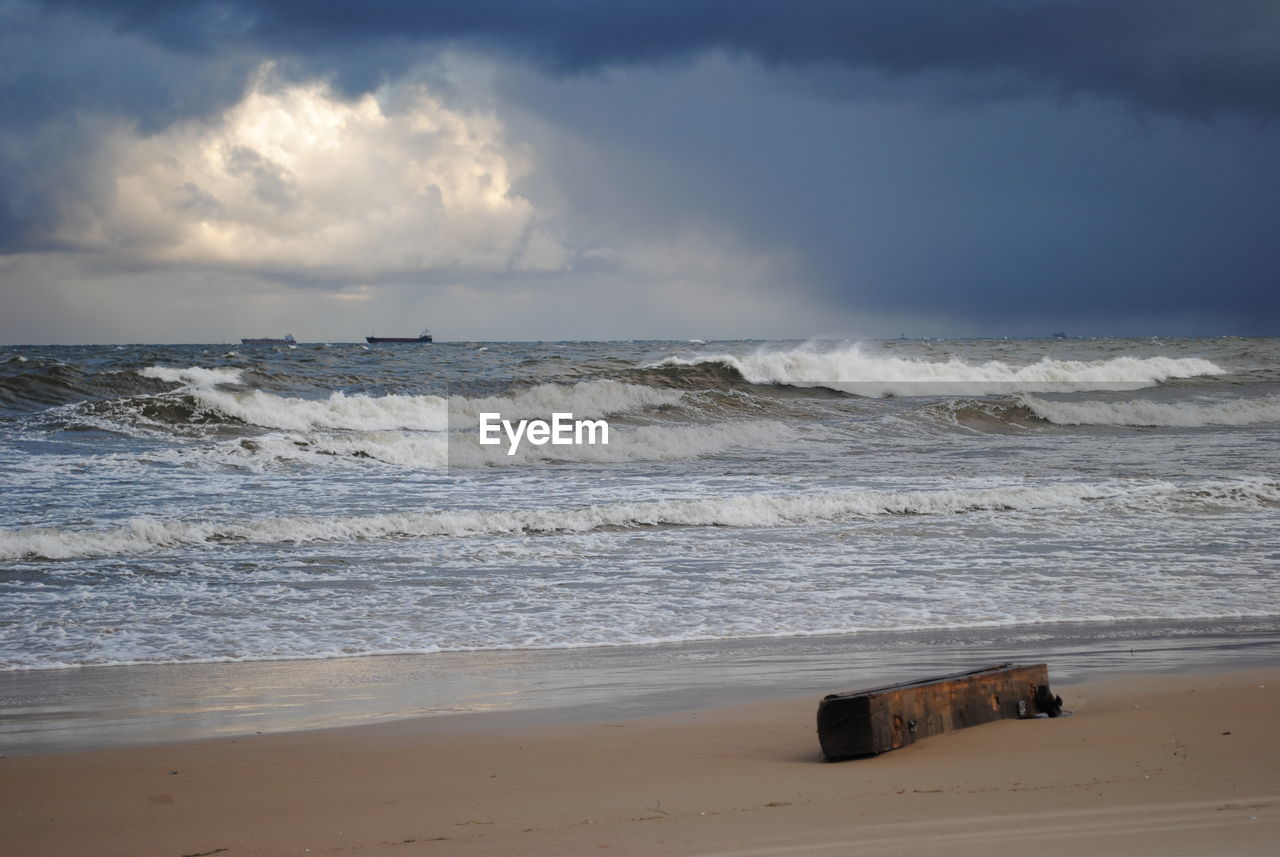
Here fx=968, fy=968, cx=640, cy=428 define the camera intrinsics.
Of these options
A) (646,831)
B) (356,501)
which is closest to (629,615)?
(646,831)

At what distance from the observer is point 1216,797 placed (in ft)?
11.0

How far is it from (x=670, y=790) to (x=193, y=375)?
31.6 meters

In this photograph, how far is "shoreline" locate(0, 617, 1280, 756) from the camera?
15.9 ft

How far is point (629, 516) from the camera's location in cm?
1170

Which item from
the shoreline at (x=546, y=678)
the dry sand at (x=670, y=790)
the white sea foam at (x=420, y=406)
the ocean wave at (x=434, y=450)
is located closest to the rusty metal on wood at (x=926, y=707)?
the dry sand at (x=670, y=790)

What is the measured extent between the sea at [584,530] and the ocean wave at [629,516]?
39 mm

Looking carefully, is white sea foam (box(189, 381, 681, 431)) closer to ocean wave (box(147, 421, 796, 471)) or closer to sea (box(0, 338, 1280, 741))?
sea (box(0, 338, 1280, 741))

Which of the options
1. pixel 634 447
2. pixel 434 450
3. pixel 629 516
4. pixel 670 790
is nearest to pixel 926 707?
pixel 670 790

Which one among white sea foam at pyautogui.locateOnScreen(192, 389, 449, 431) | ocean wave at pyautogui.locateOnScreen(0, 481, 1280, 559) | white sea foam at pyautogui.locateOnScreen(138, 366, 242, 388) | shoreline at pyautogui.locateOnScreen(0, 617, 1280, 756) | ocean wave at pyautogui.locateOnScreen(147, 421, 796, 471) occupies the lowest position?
shoreline at pyautogui.locateOnScreen(0, 617, 1280, 756)

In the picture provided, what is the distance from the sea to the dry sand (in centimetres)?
214

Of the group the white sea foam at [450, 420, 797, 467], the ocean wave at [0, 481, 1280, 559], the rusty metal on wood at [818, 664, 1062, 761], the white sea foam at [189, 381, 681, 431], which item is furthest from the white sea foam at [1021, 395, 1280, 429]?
the rusty metal on wood at [818, 664, 1062, 761]

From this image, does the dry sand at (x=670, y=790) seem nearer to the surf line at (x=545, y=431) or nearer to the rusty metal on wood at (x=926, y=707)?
the rusty metal on wood at (x=926, y=707)

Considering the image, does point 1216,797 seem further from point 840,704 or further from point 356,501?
point 356,501

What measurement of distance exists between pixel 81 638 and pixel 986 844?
245 inches
